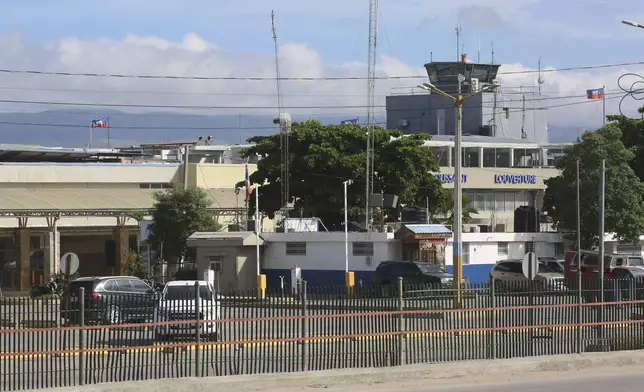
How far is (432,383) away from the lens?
63.6 ft

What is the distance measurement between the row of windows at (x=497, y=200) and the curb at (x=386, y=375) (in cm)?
6466

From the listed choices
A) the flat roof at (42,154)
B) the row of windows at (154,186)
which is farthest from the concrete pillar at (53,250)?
the flat roof at (42,154)

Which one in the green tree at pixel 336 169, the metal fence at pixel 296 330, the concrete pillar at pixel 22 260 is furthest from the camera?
→ the concrete pillar at pixel 22 260

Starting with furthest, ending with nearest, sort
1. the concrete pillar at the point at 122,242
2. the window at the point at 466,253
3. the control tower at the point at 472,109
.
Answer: the control tower at the point at 472,109
the concrete pillar at the point at 122,242
the window at the point at 466,253

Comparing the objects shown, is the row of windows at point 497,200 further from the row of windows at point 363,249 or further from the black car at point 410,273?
the black car at point 410,273

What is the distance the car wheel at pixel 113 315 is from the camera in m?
17.0

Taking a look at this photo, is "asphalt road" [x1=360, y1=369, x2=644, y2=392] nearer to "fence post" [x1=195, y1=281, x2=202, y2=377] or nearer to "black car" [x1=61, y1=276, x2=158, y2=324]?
"fence post" [x1=195, y1=281, x2=202, y2=377]

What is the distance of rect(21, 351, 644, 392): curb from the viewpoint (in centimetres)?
1712

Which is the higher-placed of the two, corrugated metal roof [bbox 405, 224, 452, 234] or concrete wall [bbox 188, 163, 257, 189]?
concrete wall [bbox 188, 163, 257, 189]

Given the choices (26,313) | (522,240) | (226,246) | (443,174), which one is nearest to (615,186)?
(522,240)

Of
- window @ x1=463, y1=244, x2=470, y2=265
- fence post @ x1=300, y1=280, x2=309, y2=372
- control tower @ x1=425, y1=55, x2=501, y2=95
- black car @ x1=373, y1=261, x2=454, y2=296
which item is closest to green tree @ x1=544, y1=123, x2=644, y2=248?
window @ x1=463, y1=244, x2=470, y2=265

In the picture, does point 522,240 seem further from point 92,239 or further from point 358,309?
point 358,309

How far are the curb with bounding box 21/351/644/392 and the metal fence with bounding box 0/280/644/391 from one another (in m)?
0.42

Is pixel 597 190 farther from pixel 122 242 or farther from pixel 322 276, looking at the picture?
pixel 122 242
